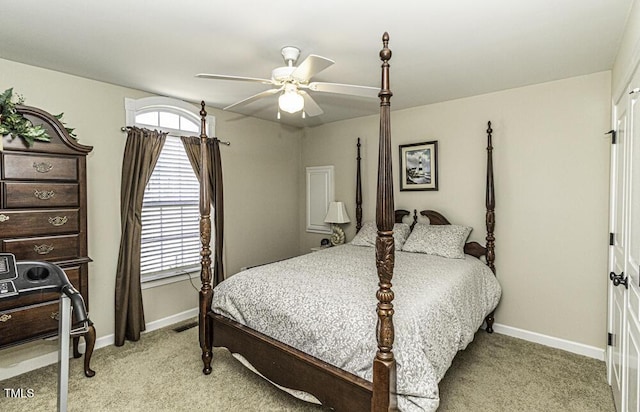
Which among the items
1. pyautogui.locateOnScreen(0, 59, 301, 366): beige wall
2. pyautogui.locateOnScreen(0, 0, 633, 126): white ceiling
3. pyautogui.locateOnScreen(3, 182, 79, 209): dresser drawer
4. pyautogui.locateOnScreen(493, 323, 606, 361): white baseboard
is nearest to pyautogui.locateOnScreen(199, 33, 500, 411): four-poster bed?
pyautogui.locateOnScreen(493, 323, 606, 361): white baseboard

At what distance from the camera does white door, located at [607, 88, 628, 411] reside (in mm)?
2227

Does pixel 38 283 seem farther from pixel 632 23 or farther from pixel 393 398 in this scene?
pixel 632 23

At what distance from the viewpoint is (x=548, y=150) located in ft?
10.5

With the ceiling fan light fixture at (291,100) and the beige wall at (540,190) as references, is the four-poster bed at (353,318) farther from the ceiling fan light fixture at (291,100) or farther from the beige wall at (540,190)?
the ceiling fan light fixture at (291,100)

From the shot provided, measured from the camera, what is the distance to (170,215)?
3.79 m

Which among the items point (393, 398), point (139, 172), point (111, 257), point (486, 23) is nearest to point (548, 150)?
point (486, 23)

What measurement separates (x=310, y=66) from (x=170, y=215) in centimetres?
257

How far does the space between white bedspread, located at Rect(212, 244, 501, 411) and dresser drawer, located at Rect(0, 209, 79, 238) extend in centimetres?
127

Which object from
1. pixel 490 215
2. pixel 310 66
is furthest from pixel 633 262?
pixel 310 66

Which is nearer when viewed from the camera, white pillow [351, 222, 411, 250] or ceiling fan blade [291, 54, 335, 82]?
ceiling fan blade [291, 54, 335, 82]

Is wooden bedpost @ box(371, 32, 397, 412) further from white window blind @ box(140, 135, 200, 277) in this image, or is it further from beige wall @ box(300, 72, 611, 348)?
white window blind @ box(140, 135, 200, 277)

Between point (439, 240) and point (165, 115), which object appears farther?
point (165, 115)

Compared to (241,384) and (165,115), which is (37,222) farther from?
(241,384)

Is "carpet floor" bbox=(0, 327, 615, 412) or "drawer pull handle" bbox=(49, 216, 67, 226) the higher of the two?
"drawer pull handle" bbox=(49, 216, 67, 226)
